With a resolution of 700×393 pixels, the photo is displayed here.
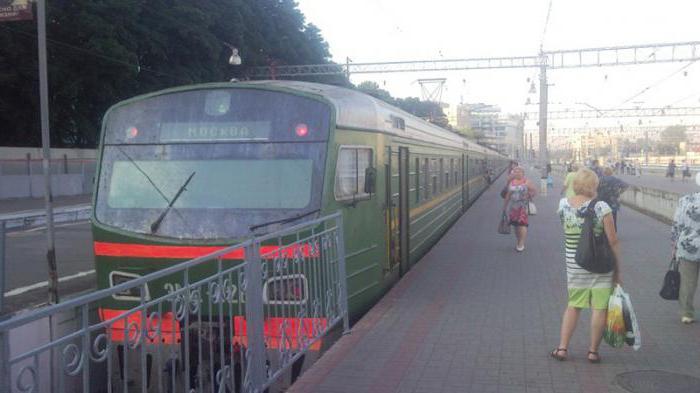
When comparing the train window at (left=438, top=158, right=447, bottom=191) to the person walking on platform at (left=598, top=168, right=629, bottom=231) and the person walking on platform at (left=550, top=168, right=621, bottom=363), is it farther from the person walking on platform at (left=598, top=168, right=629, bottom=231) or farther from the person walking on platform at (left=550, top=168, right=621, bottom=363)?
the person walking on platform at (left=550, top=168, right=621, bottom=363)

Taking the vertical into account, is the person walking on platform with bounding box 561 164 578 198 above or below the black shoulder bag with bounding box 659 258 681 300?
above

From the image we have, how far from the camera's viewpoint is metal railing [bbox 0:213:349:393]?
294 cm

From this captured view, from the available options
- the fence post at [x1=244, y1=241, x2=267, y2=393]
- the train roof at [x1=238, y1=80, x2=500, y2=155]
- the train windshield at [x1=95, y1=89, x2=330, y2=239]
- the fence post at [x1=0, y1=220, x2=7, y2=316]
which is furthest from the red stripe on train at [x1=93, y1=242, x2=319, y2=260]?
the fence post at [x1=0, y1=220, x2=7, y2=316]

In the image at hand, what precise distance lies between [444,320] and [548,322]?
107cm

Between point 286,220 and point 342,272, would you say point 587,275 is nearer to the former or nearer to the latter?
point 342,272

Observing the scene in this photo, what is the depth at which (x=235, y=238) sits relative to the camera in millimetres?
5973

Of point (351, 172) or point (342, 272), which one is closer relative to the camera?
point (342, 272)

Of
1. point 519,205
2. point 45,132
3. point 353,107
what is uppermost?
point 353,107

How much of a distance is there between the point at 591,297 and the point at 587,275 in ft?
0.59

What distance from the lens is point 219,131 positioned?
21.3ft

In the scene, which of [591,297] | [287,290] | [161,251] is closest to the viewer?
[287,290]

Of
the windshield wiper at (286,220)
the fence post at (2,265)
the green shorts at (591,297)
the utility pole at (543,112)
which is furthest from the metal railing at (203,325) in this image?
the utility pole at (543,112)

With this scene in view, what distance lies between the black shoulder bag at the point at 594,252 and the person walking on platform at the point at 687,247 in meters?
1.80

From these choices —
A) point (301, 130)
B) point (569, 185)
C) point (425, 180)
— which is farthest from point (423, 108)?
point (301, 130)
